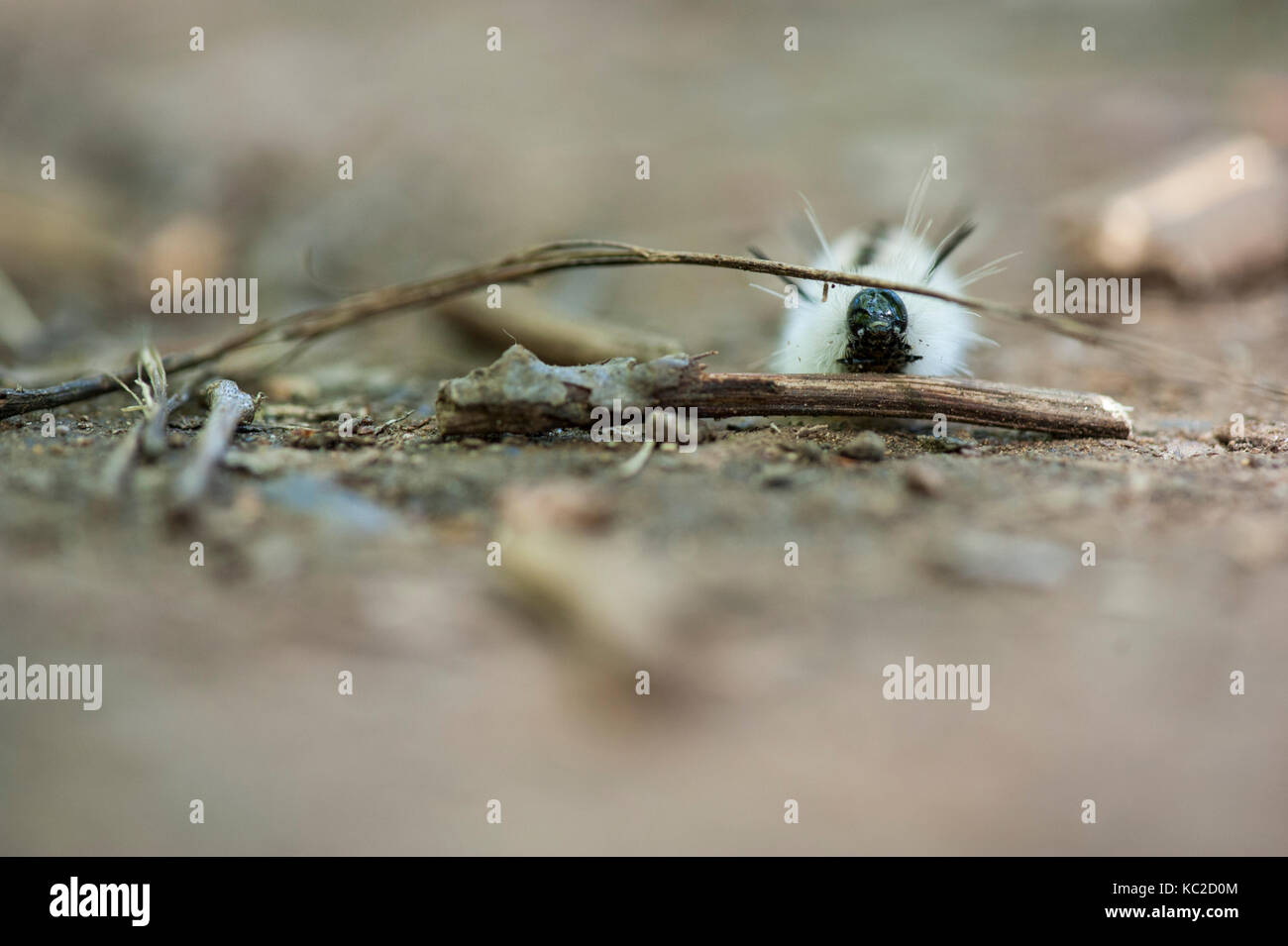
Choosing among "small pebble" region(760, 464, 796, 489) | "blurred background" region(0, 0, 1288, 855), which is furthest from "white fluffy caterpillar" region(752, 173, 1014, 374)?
"small pebble" region(760, 464, 796, 489)

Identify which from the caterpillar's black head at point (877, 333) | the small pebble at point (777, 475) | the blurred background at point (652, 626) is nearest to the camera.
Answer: the blurred background at point (652, 626)

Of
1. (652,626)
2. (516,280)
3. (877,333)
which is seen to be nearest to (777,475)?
(877,333)

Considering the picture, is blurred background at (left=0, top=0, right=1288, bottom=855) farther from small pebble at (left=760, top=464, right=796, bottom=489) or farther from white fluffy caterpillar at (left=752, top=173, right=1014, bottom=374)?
white fluffy caterpillar at (left=752, top=173, right=1014, bottom=374)

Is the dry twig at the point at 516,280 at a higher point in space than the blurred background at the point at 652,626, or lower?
higher

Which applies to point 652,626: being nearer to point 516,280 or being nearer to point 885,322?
point 516,280

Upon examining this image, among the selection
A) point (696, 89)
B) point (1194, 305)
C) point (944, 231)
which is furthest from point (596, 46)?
point (1194, 305)

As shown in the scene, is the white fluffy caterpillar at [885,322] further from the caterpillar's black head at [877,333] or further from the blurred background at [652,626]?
the blurred background at [652,626]

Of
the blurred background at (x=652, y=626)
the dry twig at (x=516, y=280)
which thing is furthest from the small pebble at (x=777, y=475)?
the dry twig at (x=516, y=280)

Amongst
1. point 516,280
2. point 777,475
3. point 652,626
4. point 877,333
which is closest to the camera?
point 652,626
